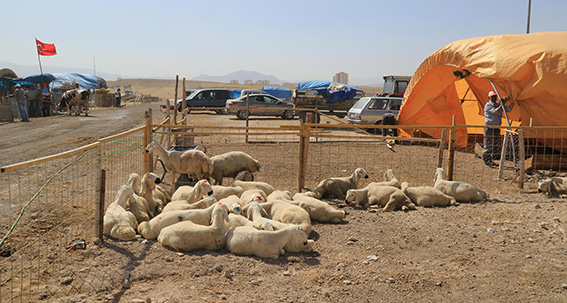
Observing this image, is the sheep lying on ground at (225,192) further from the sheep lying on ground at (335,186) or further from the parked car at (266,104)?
the parked car at (266,104)

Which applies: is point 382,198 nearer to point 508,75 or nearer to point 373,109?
Result: point 508,75

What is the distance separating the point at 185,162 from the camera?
29.0 feet

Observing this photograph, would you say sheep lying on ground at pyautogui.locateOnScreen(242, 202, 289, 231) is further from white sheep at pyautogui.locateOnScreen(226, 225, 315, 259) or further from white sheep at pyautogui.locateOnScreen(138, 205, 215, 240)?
white sheep at pyautogui.locateOnScreen(138, 205, 215, 240)

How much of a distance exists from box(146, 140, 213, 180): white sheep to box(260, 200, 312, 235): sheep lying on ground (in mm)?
2408

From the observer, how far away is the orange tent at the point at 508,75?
1103 cm

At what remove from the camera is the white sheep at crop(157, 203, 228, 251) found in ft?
18.3

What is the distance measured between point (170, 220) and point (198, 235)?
70 cm

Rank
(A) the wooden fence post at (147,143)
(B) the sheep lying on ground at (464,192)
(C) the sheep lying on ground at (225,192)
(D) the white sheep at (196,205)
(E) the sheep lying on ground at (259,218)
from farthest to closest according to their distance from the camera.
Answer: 1. (A) the wooden fence post at (147,143)
2. (B) the sheep lying on ground at (464,192)
3. (C) the sheep lying on ground at (225,192)
4. (D) the white sheep at (196,205)
5. (E) the sheep lying on ground at (259,218)

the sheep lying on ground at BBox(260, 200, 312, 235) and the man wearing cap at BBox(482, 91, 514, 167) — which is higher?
the man wearing cap at BBox(482, 91, 514, 167)

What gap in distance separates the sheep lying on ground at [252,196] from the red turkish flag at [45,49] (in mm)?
29342

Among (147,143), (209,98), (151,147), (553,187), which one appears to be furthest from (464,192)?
(209,98)

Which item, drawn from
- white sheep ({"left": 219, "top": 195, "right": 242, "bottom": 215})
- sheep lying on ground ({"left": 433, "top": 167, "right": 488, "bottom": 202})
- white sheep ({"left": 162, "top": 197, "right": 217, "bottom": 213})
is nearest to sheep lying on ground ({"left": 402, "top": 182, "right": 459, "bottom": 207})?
sheep lying on ground ({"left": 433, "top": 167, "right": 488, "bottom": 202})

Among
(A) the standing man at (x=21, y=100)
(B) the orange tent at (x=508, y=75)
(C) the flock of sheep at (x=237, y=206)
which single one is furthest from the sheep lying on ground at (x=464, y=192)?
(A) the standing man at (x=21, y=100)

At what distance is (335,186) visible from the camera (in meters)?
8.44
